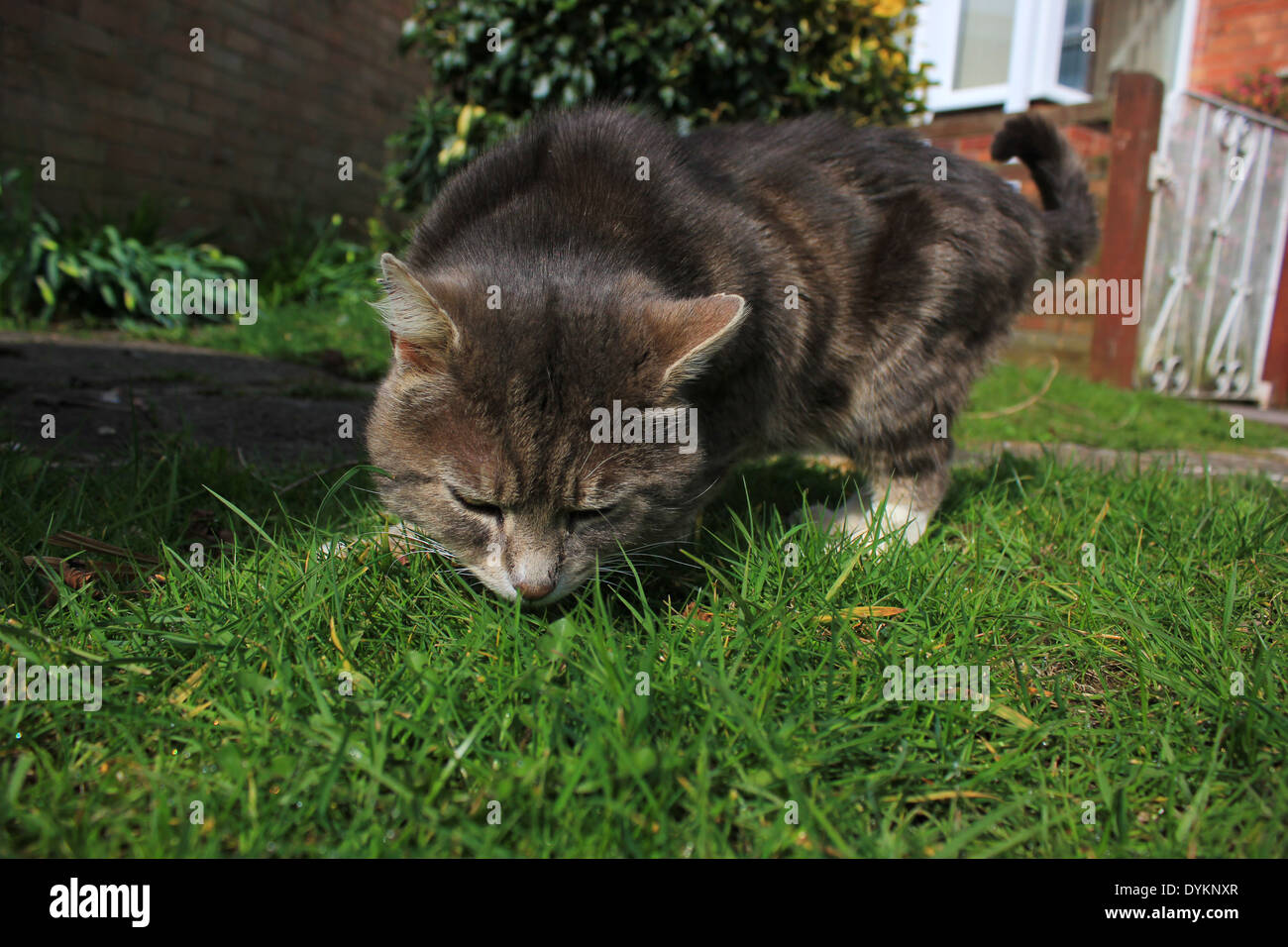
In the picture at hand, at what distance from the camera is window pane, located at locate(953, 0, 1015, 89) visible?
8648 mm

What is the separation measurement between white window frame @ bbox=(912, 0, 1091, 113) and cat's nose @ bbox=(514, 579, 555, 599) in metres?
7.93

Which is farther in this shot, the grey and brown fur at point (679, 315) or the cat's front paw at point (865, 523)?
the cat's front paw at point (865, 523)

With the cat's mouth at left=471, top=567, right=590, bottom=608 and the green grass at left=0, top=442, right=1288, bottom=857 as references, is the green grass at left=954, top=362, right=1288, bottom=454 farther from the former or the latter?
the cat's mouth at left=471, top=567, right=590, bottom=608

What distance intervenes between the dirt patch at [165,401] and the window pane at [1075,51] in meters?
9.07

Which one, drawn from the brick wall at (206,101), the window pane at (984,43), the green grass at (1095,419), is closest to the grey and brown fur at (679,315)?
the green grass at (1095,419)

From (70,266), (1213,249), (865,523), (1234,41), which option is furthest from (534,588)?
(1234,41)

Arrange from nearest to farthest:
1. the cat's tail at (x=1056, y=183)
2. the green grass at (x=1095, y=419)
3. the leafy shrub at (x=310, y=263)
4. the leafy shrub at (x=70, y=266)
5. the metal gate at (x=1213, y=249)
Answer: the cat's tail at (x=1056, y=183) → the green grass at (x=1095, y=419) → the leafy shrub at (x=70, y=266) → the metal gate at (x=1213, y=249) → the leafy shrub at (x=310, y=263)

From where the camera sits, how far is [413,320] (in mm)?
1908

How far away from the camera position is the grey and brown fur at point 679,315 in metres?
1.94

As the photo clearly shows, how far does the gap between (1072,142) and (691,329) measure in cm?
629

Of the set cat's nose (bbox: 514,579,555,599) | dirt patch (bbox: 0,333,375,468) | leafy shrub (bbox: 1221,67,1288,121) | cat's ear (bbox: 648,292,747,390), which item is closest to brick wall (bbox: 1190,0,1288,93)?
leafy shrub (bbox: 1221,67,1288,121)

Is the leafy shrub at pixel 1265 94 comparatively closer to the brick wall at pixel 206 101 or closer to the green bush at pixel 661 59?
the green bush at pixel 661 59

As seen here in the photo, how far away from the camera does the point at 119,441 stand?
3.02 m

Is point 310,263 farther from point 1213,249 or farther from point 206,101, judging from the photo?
point 1213,249
